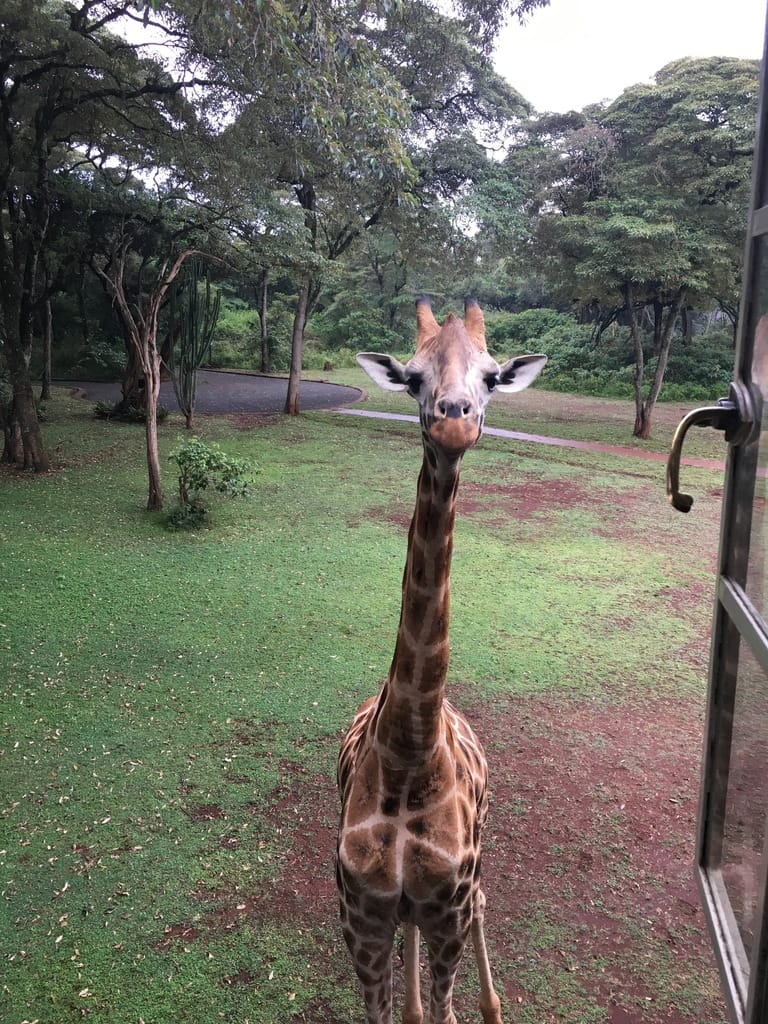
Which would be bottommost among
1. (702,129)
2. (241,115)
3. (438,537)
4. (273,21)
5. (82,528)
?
(82,528)

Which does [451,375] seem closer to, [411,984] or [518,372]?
[518,372]

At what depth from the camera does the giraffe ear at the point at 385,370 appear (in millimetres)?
1960

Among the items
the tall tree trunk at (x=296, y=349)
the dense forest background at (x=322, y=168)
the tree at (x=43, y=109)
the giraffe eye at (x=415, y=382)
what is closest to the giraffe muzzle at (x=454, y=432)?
the giraffe eye at (x=415, y=382)

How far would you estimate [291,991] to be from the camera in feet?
8.84

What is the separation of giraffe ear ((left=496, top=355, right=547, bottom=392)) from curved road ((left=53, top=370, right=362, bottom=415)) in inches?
587

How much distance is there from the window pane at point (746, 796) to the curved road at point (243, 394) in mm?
15581

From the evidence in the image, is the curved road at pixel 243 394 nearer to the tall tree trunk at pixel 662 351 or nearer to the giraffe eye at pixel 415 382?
the tall tree trunk at pixel 662 351

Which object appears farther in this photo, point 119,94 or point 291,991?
point 119,94

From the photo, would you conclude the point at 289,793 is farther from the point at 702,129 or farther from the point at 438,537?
the point at 702,129

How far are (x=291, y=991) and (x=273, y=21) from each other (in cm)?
526

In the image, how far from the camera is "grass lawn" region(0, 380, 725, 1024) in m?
2.80

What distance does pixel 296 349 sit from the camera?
16.0 metres

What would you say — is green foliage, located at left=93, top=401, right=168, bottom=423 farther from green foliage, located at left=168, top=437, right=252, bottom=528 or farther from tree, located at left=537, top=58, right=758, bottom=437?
tree, located at left=537, top=58, right=758, bottom=437

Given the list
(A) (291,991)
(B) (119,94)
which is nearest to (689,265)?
(B) (119,94)
